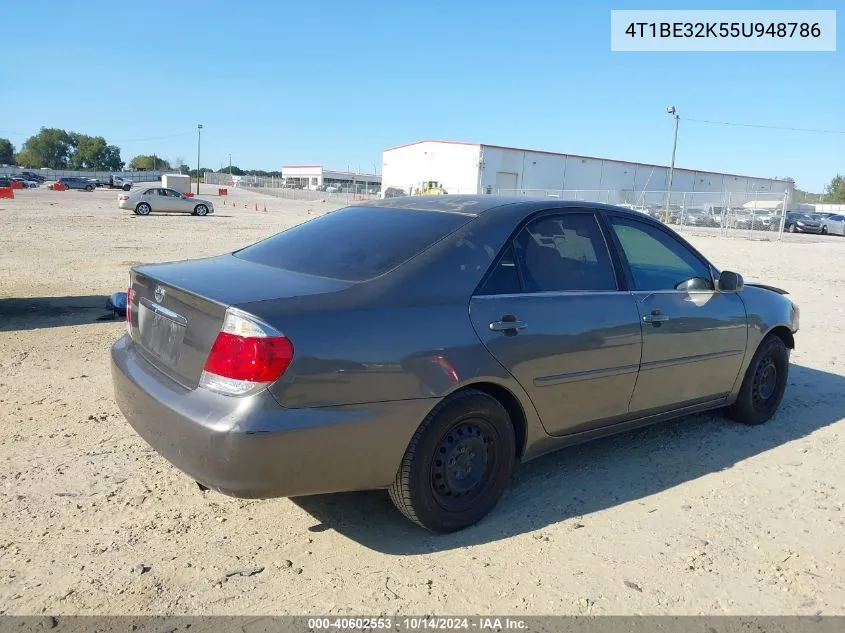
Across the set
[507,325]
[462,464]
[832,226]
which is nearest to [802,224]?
[832,226]

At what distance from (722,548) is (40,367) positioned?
209 inches

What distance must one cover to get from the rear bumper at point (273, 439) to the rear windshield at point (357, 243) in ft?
2.33

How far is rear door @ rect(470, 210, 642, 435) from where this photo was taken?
3.29m

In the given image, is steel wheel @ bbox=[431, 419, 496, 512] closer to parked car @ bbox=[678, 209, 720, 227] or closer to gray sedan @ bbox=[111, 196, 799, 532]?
gray sedan @ bbox=[111, 196, 799, 532]

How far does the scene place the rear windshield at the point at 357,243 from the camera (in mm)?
3266

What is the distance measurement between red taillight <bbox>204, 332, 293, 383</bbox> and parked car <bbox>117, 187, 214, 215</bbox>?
3153cm

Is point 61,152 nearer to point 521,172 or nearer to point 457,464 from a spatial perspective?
point 521,172

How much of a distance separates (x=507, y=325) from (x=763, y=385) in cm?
286

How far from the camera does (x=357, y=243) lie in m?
3.54

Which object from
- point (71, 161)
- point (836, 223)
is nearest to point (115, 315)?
point (836, 223)

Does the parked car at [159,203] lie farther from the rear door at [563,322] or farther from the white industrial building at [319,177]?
the white industrial building at [319,177]

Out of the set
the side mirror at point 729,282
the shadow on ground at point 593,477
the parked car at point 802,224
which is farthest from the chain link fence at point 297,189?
the side mirror at point 729,282

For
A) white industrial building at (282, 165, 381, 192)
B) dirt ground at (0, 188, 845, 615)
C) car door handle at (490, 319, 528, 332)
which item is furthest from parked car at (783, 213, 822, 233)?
white industrial building at (282, 165, 381, 192)

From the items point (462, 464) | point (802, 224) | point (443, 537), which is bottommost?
point (443, 537)
